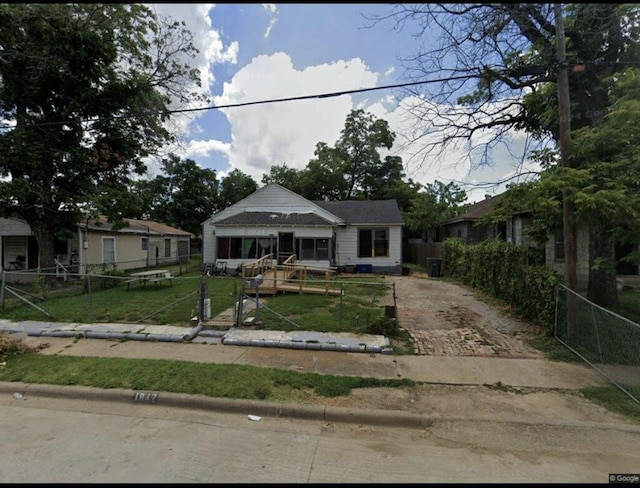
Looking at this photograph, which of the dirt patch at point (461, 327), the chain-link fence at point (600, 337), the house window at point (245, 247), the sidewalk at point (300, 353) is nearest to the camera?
the chain-link fence at point (600, 337)

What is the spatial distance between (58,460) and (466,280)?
15.4m

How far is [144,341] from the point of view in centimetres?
697

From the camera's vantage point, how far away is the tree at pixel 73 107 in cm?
1147

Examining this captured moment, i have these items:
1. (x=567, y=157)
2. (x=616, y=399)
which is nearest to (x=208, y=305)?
(x=616, y=399)

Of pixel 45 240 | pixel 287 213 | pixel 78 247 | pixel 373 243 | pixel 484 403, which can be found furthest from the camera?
pixel 373 243

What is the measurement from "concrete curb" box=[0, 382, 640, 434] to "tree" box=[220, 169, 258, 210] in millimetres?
39551

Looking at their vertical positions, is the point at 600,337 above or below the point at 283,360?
above

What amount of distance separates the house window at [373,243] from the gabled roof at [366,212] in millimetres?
696

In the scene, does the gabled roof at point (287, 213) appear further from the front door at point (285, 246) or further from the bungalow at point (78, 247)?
the bungalow at point (78, 247)

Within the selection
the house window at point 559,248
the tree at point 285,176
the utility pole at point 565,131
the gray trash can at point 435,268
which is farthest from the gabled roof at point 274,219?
the tree at point 285,176

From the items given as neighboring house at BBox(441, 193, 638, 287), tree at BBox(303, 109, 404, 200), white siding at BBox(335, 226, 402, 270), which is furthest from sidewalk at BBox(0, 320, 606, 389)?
tree at BBox(303, 109, 404, 200)

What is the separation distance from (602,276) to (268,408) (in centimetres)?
1007

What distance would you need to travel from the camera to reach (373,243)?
819 inches

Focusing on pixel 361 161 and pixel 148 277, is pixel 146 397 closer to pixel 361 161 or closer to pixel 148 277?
pixel 148 277
